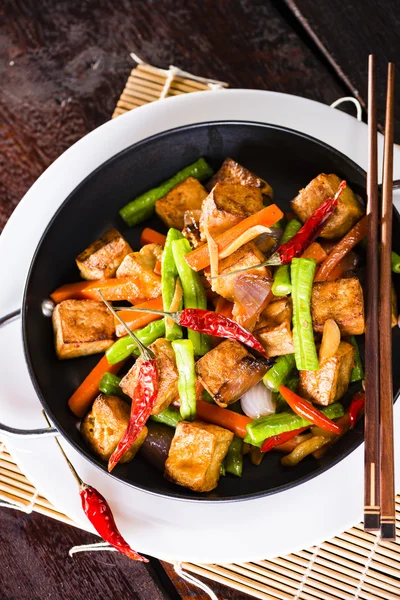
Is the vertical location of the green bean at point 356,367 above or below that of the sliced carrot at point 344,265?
below

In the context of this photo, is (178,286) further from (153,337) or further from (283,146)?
(283,146)

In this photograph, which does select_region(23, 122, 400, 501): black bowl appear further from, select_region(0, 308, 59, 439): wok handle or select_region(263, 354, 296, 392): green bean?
select_region(263, 354, 296, 392): green bean

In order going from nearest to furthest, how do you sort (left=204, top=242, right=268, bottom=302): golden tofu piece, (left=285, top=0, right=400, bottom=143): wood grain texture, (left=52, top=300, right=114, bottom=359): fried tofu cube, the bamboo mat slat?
(left=204, top=242, right=268, bottom=302): golden tofu piece → (left=52, top=300, right=114, bottom=359): fried tofu cube → the bamboo mat slat → (left=285, top=0, right=400, bottom=143): wood grain texture

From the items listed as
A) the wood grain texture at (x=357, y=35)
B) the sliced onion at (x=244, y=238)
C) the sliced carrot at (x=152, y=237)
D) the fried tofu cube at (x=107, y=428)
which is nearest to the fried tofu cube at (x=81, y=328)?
the fried tofu cube at (x=107, y=428)

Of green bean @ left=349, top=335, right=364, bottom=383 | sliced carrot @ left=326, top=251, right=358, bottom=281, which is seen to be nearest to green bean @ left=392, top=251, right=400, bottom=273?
sliced carrot @ left=326, top=251, right=358, bottom=281

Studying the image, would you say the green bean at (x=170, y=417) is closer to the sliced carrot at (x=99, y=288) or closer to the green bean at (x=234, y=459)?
the green bean at (x=234, y=459)

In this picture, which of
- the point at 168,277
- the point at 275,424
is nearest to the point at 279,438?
the point at 275,424
